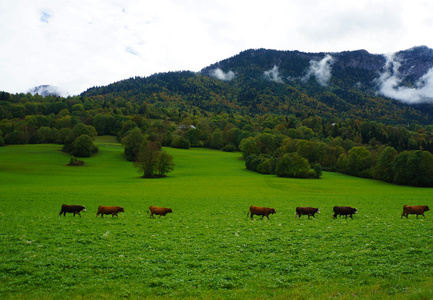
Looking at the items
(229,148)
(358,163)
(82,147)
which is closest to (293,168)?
(358,163)

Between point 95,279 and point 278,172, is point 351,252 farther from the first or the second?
point 278,172

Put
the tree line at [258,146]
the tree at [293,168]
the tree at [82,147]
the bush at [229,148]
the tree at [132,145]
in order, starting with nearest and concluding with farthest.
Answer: the tree line at [258,146]
the tree at [293,168]
the tree at [82,147]
the tree at [132,145]
the bush at [229,148]

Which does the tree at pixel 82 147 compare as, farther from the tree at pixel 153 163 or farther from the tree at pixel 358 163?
the tree at pixel 358 163

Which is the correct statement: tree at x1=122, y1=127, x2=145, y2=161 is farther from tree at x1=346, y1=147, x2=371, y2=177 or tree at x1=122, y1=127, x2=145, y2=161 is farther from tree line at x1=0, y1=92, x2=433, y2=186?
tree at x1=346, y1=147, x2=371, y2=177

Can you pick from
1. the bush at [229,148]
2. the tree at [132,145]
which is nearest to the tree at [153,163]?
the tree at [132,145]

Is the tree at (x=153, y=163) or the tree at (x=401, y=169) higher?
the tree at (x=401, y=169)

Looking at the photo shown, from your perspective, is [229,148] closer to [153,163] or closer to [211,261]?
→ [153,163]

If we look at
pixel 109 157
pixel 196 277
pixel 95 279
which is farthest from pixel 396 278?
pixel 109 157

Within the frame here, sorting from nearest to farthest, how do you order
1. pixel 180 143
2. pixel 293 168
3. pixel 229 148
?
pixel 293 168 → pixel 180 143 → pixel 229 148

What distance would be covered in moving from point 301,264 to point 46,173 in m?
93.3

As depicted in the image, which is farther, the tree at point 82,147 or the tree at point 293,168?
the tree at point 82,147

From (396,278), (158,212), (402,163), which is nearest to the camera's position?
(396,278)

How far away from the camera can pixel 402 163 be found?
265ft

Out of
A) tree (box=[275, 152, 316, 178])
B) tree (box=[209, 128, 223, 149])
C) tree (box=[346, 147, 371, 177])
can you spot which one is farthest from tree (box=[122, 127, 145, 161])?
tree (box=[346, 147, 371, 177])
